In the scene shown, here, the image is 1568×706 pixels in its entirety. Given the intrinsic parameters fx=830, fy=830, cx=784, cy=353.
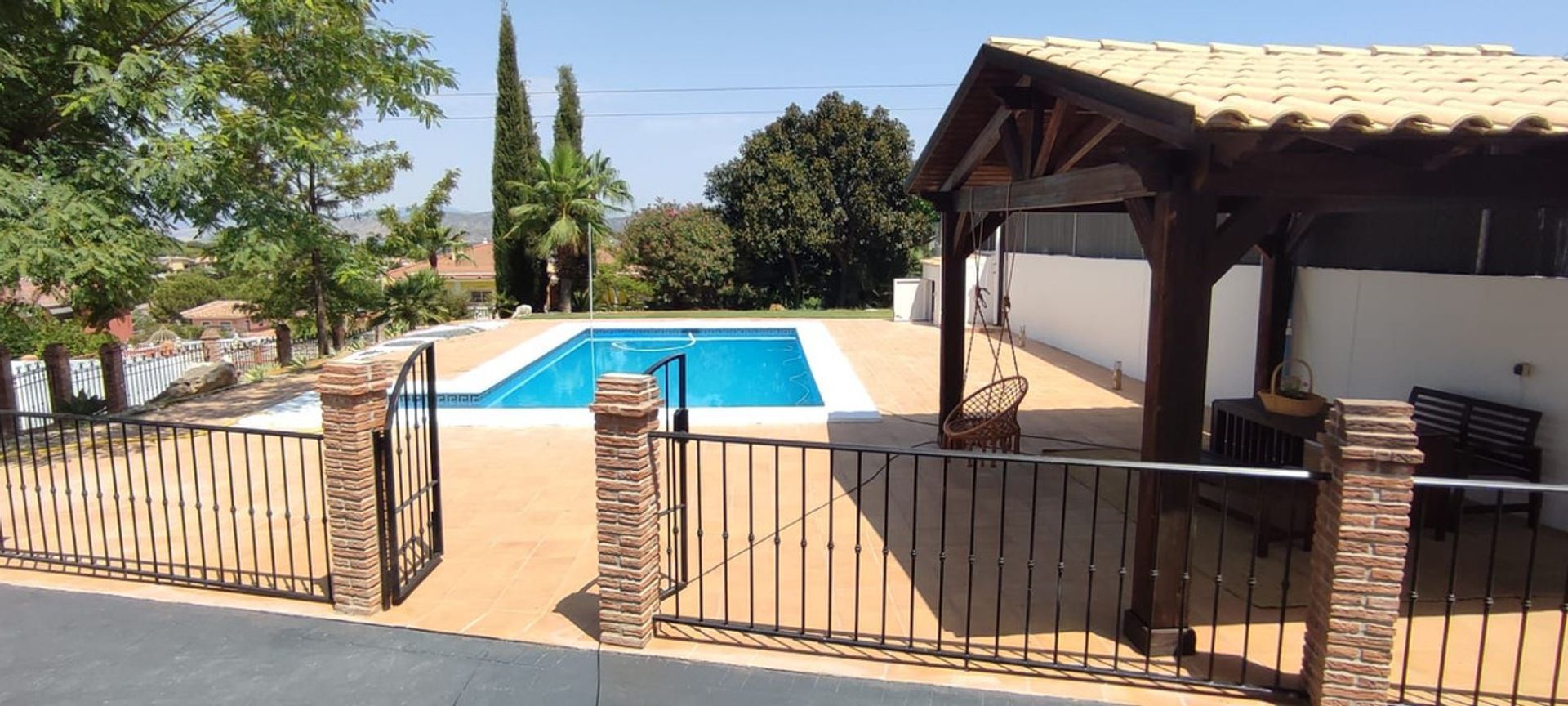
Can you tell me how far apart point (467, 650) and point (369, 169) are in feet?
57.5

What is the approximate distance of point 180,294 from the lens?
5369 cm

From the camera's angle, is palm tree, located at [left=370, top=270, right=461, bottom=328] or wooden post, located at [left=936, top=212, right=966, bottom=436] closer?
wooden post, located at [left=936, top=212, right=966, bottom=436]

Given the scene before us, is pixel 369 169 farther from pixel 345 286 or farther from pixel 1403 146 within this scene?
pixel 1403 146

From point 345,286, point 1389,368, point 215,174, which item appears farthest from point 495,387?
point 1389,368

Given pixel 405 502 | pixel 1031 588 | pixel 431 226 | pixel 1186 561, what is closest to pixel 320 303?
pixel 431 226

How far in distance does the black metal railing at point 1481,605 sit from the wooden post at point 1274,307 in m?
2.16

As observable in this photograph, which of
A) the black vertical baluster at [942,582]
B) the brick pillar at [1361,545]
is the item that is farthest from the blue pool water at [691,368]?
the brick pillar at [1361,545]

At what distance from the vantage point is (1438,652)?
3.87 m

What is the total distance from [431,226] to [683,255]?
705 centimetres

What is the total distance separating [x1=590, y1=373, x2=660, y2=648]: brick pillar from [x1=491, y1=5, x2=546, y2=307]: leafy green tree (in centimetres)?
2200

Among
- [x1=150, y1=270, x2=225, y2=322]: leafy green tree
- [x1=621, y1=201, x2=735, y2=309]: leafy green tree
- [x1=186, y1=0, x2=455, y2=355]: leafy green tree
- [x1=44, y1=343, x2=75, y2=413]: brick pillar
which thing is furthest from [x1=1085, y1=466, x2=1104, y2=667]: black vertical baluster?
[x1=150, y1=270, x2=225, y2=322]: leafy green tree

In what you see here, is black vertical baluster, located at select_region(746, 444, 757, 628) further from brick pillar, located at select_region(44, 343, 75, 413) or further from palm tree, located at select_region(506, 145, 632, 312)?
palm tree, located at select_region(506, 145, 632, 312)

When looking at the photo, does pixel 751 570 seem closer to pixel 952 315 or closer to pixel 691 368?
pixel 952 315

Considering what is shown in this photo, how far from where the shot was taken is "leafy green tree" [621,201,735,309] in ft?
83.0
